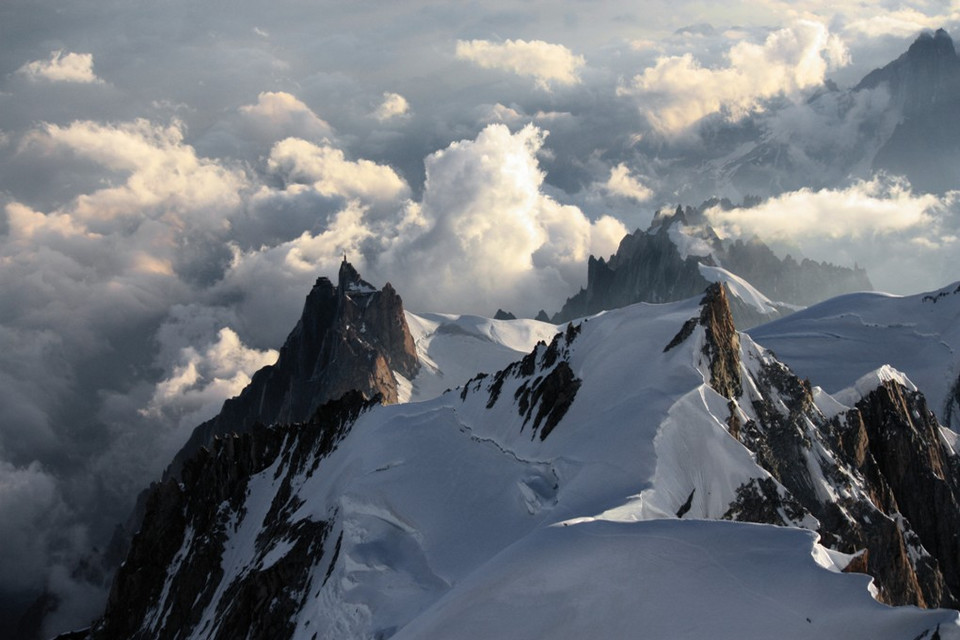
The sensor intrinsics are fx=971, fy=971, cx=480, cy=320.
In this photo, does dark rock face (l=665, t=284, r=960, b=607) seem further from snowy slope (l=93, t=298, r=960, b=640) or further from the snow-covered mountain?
snowy slope (l=93, t=298, r=960, b=640)

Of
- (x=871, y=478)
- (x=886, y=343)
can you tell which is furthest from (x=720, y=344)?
(x=886, y=343)

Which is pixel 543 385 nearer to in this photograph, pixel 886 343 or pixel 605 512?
pixel 605 512

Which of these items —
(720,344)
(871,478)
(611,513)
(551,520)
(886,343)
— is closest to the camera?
(611,513)

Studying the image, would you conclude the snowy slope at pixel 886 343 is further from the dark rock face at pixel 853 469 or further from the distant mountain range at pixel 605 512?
the dark rock face at pixel 853 469

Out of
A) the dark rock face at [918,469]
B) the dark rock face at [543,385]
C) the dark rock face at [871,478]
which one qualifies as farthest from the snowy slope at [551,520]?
the dark rock face at [918,469]

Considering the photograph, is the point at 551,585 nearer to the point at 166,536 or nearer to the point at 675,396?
the point at 675,396

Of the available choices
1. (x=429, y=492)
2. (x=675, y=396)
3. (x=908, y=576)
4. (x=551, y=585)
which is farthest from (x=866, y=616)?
(x=429, y=492)
